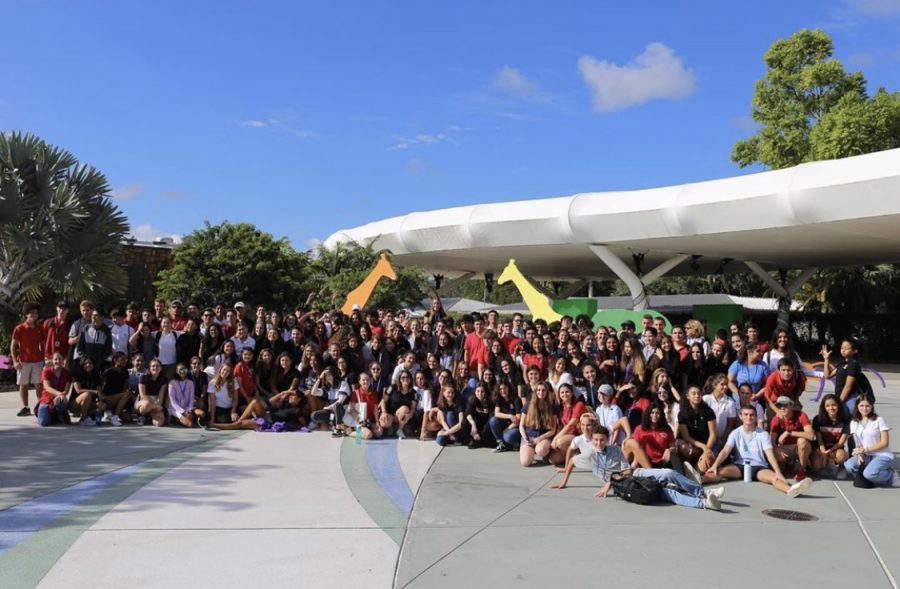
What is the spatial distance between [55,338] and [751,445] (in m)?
8.90

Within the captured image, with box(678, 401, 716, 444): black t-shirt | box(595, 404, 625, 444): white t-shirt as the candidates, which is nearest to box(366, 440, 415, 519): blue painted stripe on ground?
box(595, 404, 625, 444): white t-shirt

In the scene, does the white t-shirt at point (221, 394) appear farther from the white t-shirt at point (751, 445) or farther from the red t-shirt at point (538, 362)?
the white t-shirt at point (751, 445)

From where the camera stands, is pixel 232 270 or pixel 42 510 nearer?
pixel 42 510

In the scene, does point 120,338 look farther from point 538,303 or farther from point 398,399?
point 538,303

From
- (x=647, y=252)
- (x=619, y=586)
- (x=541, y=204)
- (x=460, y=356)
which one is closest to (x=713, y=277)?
(x=647, y=252)

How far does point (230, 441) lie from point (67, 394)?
2.50 metres

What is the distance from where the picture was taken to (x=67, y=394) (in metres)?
9.77

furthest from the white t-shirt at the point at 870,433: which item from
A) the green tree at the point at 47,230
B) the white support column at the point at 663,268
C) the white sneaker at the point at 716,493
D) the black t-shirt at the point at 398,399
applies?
the white support column at the point at 663,268

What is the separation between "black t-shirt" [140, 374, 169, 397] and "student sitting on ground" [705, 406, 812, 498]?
686 centimetres

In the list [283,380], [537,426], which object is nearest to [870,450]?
[537,426]

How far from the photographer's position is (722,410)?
7715 millimetres

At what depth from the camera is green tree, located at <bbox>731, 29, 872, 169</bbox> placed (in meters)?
28.7

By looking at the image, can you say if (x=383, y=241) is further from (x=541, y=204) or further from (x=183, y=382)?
(x=183, y=382)

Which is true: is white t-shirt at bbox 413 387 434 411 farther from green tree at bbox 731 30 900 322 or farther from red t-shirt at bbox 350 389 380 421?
green tree at bbox 731 30 900 322
